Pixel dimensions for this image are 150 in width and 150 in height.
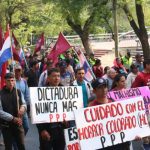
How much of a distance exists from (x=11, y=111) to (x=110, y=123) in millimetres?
1868

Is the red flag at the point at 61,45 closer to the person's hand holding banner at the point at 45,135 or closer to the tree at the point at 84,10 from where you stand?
the person's hand holding banner at the point at 45,135

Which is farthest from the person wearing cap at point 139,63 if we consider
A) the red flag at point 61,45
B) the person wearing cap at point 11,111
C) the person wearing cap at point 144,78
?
the person wearing cap at point 11,111

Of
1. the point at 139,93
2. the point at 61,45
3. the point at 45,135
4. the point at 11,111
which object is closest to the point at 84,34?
the point at 61,45

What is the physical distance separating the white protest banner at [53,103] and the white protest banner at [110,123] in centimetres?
65

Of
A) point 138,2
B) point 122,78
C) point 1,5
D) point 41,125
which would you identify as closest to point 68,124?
point 41,125

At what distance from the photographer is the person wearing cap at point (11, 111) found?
6855 mm

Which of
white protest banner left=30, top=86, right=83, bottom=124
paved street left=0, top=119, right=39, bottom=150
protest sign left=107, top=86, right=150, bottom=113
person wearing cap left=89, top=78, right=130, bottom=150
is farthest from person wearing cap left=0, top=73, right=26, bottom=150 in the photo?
paved street left=0, top=119, right=39, bottom=150

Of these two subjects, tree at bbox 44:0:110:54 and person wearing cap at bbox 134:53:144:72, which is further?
tree at bbox 44:0:110:54

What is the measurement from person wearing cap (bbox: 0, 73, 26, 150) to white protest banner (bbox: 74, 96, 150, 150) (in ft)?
5.53

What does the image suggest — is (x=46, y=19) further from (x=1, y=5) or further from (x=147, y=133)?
(x=147, y=133)

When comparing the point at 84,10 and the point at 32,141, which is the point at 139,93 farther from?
the point at 84,10

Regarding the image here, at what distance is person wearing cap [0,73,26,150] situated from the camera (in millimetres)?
6855

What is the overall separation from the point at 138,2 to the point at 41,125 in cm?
1411

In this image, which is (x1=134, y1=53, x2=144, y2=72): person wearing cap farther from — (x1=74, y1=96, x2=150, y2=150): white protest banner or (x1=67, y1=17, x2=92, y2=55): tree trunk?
(x1=67, y1=17, x2=92, y2=55): tree trunk
